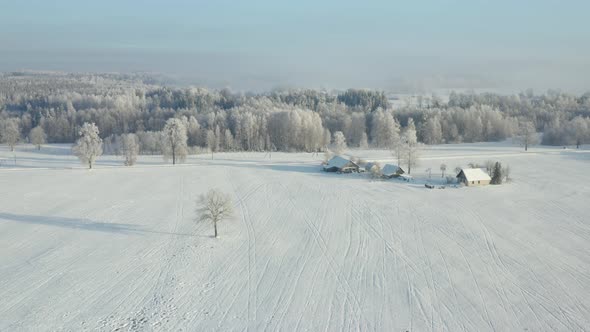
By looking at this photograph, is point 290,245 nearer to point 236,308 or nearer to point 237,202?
point 236,308

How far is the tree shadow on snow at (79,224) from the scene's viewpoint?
28797 millimetres

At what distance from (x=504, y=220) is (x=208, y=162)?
137ft

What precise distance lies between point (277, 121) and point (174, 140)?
34.5 m

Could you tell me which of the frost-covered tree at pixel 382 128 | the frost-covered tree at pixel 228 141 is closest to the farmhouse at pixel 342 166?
the frost-covered tree at pixel 382 128

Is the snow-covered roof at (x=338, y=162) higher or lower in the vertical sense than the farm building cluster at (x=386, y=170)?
higher

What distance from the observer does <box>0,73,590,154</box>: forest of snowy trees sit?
84312 millimetres

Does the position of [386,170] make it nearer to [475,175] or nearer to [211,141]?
[475,175]

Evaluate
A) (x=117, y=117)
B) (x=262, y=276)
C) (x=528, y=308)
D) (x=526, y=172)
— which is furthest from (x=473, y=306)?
(x=117, y=117)

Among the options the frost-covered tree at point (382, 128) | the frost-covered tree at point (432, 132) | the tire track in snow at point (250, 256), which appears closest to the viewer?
the tire track in snow at point (250, 256)

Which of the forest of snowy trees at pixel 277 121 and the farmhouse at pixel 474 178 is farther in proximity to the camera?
the forest of snowy trees at pixel 277 121

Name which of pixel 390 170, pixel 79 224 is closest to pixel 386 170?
pixel 390 170

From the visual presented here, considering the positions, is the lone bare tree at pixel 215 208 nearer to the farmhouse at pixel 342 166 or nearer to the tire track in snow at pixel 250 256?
the tire track in snow at pixel 250 256

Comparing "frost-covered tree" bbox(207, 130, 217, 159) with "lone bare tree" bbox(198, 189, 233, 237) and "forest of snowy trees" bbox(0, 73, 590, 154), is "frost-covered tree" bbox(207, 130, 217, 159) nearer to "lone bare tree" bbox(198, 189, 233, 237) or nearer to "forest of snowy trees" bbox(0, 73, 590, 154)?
"forest of snowy trees" bbox(0, 73, 590, 154)

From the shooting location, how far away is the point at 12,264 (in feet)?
76.2
